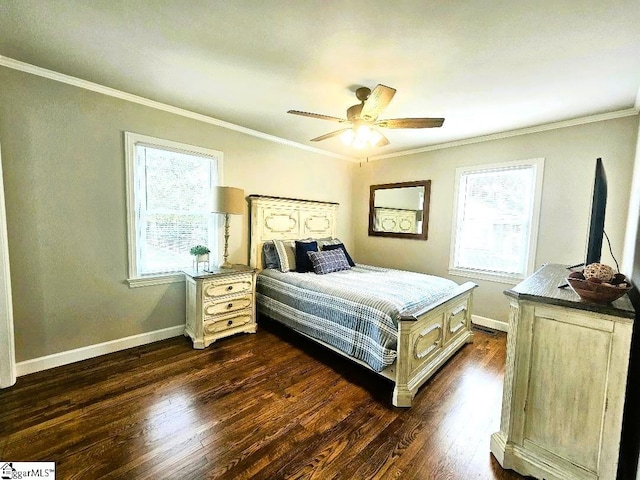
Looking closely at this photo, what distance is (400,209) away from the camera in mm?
4441

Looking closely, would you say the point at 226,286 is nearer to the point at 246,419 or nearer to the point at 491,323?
the point at 246,419

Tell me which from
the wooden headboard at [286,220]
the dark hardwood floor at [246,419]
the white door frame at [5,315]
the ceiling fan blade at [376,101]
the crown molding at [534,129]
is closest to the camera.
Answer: the dark hardwood floor at [246,419]

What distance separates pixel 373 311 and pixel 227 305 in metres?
1.67

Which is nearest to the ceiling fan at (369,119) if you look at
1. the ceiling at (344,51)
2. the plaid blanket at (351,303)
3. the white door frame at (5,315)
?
the ceiling at (344,51)

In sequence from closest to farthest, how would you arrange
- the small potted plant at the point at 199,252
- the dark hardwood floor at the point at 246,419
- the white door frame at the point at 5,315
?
the dark hardwood floor at the point at 246,419, the white door frame at the point at 5,315, the small potted plant at the point at 199,252

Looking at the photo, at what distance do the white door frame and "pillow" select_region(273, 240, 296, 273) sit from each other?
93.5 inches

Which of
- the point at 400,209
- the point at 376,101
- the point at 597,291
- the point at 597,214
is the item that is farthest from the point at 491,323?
the point at 376,101

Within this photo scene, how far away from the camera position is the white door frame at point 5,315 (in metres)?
2.04

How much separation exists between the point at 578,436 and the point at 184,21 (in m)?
3.14

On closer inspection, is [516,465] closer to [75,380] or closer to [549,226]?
[549,226]

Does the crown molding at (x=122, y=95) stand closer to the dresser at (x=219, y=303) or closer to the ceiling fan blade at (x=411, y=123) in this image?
the dresser at (x=219, y=303)

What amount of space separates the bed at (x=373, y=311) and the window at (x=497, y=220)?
2.95 feet

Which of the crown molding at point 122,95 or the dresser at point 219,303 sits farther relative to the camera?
the dresser at point 219,303

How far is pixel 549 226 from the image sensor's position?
123 inches
